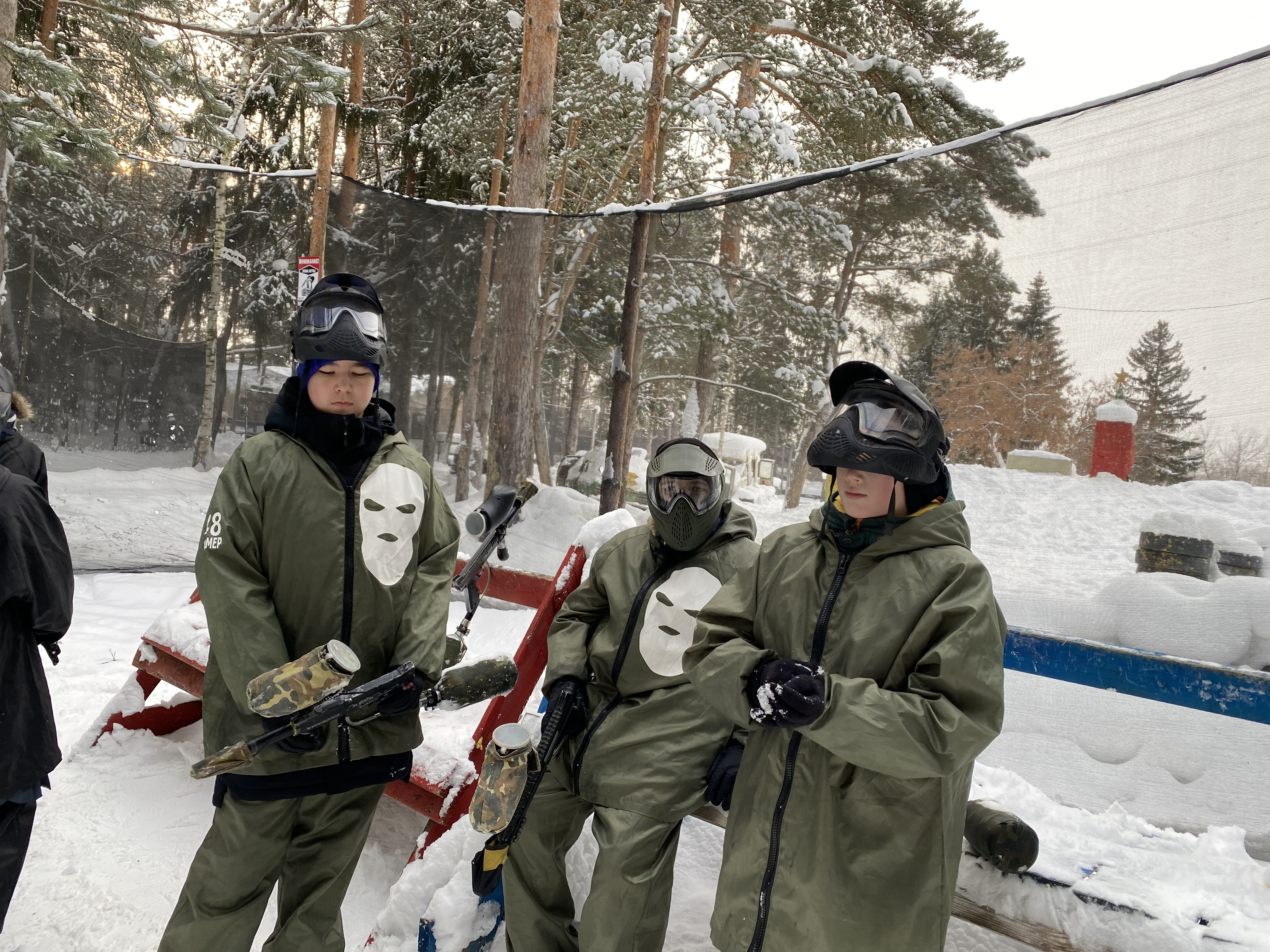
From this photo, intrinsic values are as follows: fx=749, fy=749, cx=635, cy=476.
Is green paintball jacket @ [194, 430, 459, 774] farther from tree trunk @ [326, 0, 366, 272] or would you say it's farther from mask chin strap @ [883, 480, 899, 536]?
tree trunk @ [326, 0, 366, 272]

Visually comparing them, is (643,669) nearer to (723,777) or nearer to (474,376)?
(723,777)

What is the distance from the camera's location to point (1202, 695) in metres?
2.39

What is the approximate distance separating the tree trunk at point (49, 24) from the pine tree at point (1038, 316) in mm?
10581

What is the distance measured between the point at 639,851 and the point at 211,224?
643 centimetres

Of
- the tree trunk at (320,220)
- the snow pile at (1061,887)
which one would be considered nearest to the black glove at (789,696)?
the snow pile at (1061,887)

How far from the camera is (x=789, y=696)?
1.58m

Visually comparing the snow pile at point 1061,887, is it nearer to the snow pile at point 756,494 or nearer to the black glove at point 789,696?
the black glove at point 789,696

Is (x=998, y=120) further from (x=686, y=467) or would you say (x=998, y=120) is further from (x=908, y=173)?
(x=686, y=467)

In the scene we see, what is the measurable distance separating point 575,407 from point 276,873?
143 inches

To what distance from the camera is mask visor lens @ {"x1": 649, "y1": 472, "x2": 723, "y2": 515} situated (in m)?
2.58

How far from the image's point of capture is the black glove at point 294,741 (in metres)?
1.94

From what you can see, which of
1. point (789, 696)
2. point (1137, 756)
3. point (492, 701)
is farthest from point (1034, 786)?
point (492, 701)

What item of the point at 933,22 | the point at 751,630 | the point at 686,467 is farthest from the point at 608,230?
the point at 933,22

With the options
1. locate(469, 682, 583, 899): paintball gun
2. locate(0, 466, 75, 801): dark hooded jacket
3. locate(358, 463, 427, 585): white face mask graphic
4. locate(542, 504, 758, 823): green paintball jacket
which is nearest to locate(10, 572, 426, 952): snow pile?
locate(0, 466, 75, 801): dark hooded jacket
